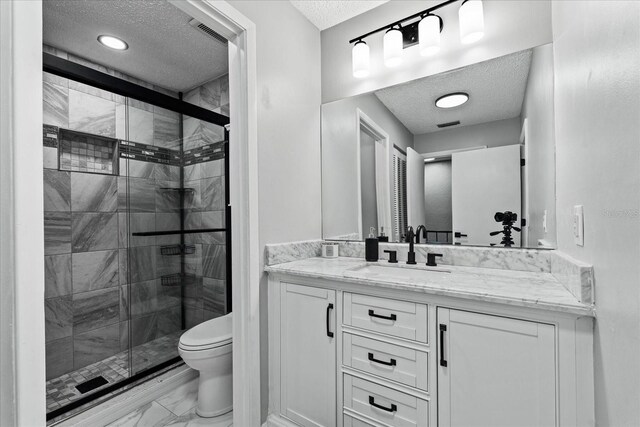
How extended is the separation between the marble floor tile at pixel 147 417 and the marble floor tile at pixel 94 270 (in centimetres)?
110

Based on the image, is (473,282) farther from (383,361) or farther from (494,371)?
(383,361)

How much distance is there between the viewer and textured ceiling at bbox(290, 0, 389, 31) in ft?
6.03

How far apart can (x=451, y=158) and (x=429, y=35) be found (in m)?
0.71

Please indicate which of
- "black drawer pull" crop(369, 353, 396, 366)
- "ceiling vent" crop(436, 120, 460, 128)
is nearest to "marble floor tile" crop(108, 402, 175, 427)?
"black drawer pull" crop(369, 353, 396, 366)

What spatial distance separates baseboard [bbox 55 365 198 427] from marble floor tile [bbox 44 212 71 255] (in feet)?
4.07

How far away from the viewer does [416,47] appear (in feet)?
5.74

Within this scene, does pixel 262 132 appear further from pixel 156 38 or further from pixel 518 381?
pixel 518 381

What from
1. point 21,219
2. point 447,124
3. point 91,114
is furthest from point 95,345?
point 447,124

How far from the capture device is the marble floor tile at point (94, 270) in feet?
7.49

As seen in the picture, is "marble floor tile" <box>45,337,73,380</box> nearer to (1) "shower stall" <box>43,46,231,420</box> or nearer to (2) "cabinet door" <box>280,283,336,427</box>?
(1) "shower stall" <box>43,46,231,420</box>

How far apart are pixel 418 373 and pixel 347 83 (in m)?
1.81

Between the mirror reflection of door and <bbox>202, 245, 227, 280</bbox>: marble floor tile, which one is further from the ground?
the mirror reflection of door

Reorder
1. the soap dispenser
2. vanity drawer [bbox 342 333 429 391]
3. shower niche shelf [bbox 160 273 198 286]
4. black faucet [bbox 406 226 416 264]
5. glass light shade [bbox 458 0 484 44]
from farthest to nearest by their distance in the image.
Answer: shower niche shelf [bbox 160 273 198 286] < the soap dispenser < black faucet [bbox 406 226 416 264] < glass light shade [bbox 458 0 484 44] < vanity drawer [bbox 342 333 429 391]

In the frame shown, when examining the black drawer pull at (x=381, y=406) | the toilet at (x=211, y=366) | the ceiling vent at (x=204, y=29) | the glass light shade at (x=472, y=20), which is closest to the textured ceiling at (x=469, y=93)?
the glass light shade at (x=472, y=20)
